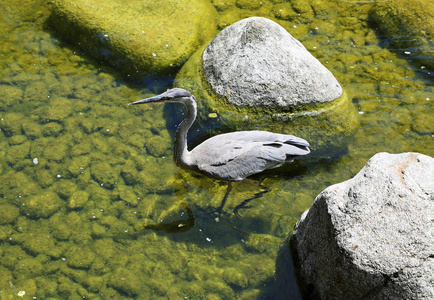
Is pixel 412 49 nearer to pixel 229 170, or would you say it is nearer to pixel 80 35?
pixel 229 170

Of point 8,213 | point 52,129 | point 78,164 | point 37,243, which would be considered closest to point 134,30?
point 52,129

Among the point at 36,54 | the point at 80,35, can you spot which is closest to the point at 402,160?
the point at 80,35

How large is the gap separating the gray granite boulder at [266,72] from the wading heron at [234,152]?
1.95ft

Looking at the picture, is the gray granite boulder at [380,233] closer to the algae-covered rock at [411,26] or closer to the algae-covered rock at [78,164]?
the algae-covered rock at [78,164]

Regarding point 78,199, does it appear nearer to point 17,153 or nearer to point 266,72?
point 17,153

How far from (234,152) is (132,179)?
4.36 feet

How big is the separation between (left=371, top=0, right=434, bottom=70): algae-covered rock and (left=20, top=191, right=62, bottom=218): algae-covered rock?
5729 millimetres

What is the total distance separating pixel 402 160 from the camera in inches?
124

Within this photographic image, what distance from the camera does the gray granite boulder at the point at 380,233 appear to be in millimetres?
2736

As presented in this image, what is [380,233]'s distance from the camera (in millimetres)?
2854

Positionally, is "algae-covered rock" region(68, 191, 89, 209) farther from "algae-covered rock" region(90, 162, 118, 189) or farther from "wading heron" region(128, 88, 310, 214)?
"wading heron" region(128, 88, 310, 214)

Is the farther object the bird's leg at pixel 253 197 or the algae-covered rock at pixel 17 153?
the algae-covered rock at pixel 17 153

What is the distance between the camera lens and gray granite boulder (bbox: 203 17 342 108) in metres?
5.02

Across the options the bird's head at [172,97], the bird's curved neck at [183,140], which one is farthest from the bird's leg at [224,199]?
the bird's head at [172,97]
